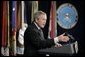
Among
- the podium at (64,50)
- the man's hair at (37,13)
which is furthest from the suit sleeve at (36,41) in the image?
the man's hair at (37,13)

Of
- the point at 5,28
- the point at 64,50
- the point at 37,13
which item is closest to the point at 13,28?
the point at 5,28

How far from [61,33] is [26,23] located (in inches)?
19.8

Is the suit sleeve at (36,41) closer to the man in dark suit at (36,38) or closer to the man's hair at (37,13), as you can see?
the man in dark suit at (36,38)

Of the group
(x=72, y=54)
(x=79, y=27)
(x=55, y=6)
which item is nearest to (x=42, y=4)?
(x=55, y=6)

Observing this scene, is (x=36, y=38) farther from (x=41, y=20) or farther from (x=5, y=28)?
(x=5, y=28)

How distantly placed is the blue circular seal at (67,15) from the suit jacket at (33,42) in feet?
1.12

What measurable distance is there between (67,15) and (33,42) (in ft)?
2.11

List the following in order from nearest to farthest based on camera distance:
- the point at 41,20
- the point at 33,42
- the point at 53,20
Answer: the point at 33,42 < the point at 41,20 < the point at 53,20

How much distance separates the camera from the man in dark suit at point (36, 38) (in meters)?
2.74

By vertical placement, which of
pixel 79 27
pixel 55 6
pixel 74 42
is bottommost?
pixel 74 42

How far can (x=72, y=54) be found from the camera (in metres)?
2.95

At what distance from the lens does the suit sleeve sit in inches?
108

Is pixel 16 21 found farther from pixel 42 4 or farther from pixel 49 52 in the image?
pixel 49 52

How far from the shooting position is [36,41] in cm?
277
